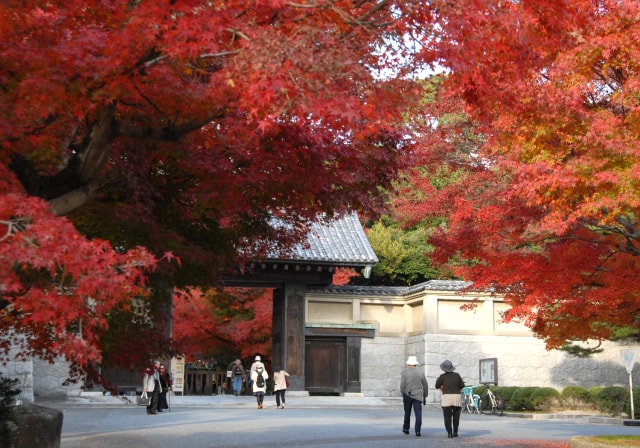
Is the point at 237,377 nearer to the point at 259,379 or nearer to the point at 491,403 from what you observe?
the point at 259,379

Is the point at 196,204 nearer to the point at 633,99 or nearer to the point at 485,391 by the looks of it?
the point at 633,99

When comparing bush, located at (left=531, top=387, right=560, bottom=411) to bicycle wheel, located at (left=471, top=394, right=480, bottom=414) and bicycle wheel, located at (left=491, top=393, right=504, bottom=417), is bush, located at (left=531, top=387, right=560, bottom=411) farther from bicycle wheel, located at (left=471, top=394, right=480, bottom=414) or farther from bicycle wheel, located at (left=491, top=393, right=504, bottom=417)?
bicycle wheel, located at (left=471, top=394, right=480, bottom=414)

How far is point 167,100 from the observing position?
741 cm

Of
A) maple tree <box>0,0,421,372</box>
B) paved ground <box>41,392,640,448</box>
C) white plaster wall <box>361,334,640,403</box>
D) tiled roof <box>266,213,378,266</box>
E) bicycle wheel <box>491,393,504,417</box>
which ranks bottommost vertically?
paved ground <box>41,392,640,448</box>

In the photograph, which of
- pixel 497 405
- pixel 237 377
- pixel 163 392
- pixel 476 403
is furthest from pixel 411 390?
pixel 237 377

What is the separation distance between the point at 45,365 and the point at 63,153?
22.2m

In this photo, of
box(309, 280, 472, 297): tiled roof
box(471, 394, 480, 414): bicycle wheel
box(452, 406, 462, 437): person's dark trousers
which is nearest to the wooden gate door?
box(309, 280, 472, 297): tiled roof

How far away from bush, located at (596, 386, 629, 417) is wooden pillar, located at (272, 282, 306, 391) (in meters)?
10.5

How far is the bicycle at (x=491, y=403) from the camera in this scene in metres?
25.3

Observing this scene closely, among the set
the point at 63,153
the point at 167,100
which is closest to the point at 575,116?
the point at 167,100

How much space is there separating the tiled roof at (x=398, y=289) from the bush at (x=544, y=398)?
5081mm

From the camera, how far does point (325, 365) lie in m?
31.4

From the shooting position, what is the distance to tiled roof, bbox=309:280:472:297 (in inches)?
Answer: 1220

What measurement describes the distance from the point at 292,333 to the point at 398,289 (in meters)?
5.26
